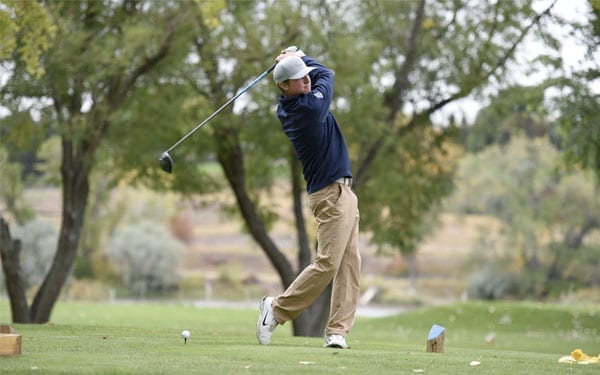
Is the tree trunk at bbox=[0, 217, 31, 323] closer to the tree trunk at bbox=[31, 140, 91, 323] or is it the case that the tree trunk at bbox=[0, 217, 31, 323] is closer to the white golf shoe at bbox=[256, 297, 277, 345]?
the tree trunk at bbox=[31, 140, 91, 323]

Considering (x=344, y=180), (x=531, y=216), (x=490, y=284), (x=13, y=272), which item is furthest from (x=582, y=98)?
(x=490, y=284)

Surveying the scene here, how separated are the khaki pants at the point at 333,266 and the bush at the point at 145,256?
38.2 meters

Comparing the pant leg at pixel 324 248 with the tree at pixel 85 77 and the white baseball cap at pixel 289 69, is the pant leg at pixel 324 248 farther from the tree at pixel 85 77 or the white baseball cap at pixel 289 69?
the tree at pixel 85 77

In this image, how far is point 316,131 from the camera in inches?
310

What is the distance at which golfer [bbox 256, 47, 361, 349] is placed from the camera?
7.81 m

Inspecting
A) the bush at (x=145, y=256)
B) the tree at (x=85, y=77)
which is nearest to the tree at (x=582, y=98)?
the tree at (x=85, y=77)

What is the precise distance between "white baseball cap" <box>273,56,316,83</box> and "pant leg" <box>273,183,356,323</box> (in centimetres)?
→ 98

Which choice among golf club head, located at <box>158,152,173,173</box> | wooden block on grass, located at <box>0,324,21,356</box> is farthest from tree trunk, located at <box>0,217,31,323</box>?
wooden block on grass, located at <box>0,324,21,356</box>

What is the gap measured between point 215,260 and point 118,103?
41.8 meters

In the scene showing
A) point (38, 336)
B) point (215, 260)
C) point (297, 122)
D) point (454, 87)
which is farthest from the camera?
point (215, 260)

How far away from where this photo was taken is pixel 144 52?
1569 centimetres

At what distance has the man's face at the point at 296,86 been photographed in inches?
305

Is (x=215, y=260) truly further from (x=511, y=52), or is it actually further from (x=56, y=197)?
(x=511, y=52)

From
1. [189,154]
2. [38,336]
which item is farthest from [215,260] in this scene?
[38,336]
